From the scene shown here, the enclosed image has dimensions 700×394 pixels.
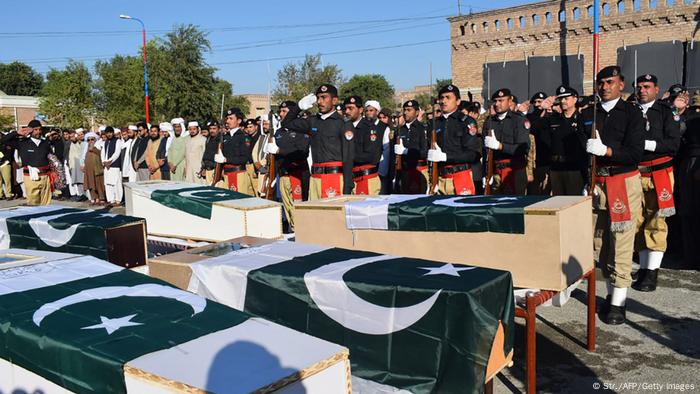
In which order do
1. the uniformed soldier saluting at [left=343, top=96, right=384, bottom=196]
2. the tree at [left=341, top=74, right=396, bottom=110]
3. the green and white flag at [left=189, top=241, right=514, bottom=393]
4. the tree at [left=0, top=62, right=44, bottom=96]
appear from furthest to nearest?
the tree at [left=0, top=62, right=44, bottom=96], the tree at [left=341, top=74, right=396, bottom=110], the uniformed soldier saluting at [left=343, top=96, right=384, bottom=196], the green and white flag at [left=189, top=241, right=514, bottom=393]

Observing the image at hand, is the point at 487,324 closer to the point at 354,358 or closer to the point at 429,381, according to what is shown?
the point at 429,381

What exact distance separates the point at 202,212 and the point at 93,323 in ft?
12.2

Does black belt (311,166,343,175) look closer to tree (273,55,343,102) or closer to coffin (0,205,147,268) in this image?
coffin (0,205,147,268)

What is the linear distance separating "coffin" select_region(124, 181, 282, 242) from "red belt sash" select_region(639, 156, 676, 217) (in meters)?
3.56

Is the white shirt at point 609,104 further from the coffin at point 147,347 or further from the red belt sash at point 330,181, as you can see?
the coffin at point 147,347

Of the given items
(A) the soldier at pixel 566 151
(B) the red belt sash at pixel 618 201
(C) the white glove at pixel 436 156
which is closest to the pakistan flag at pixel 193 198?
(C) the white glove at pixel 436 156

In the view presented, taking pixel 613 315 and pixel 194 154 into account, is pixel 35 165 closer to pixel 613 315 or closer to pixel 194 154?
pixel 194 154

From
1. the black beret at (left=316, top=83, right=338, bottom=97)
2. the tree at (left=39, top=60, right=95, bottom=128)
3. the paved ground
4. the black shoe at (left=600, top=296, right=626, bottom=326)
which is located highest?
the tree at (left=39, top=60, right=95, bottom=128)

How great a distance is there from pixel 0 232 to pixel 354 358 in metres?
3.55

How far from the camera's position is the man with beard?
1170cm

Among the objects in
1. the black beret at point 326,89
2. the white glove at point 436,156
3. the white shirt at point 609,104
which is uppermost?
the black beret at point 326,89

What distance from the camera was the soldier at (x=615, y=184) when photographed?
4.81 metres

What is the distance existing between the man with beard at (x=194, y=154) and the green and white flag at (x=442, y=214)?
25.6ft

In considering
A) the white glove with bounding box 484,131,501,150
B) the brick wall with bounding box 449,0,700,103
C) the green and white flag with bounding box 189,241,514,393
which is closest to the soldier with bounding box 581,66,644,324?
the white glove with bounding box 484,131,501,150
